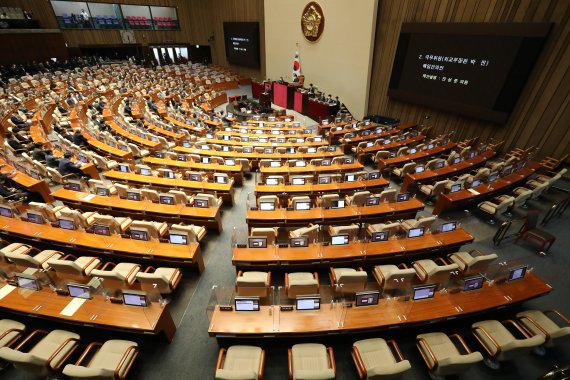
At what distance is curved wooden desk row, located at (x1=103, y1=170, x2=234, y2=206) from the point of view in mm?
8305

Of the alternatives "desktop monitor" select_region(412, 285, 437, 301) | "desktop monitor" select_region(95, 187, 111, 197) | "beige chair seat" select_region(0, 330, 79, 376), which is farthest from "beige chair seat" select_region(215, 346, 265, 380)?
"desktop monitor" select_region(95, 187, 111, 197)

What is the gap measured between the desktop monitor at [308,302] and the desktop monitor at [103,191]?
20.5 ft

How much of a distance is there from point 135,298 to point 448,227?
256 inches

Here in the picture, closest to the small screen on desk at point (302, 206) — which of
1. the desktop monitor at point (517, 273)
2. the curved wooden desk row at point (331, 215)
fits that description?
the curved wooden desk row at point (331, 215)

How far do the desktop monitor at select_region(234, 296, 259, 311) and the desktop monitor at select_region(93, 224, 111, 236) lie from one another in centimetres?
370

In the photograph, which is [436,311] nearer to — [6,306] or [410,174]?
[410,174]

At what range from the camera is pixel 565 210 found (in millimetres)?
7836

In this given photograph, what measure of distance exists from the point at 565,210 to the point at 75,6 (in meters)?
36.7

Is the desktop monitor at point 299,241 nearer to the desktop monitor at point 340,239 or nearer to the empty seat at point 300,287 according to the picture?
the desktop monitor at point 340,239

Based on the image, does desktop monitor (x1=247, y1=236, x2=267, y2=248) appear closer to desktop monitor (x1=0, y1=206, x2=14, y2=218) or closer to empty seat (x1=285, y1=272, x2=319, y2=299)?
empty seat (x1=285, y1=272, x2=319, y2=299)

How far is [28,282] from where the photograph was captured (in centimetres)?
479

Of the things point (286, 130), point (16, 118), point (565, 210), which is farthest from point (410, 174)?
point (16, 118)

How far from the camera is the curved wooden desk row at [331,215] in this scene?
682 cm

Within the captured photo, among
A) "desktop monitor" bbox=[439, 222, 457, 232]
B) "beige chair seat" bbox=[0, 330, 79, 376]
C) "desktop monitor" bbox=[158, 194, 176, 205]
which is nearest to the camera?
"beige chair seat" bbox=[0, 330, 79, 376]
